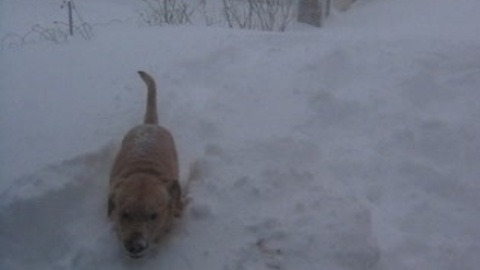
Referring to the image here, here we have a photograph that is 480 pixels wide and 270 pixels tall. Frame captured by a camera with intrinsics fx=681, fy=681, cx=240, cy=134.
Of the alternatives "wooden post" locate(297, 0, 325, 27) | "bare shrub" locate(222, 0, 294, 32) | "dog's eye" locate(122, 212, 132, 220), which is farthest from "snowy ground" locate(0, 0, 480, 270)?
"wooden post" locate(297, 0, 325, 27)

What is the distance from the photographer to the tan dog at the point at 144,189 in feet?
12.0

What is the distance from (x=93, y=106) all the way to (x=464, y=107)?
2.74 meters

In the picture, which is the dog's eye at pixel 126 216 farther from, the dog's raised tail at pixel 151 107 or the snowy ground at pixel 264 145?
the dog's raised tail at pixel 151 107

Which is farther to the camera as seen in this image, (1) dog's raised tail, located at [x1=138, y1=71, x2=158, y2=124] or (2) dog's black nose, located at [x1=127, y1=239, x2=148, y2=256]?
(1) dog's raised tail, located at [x1=138, y1=71, x2=158, y2=124]

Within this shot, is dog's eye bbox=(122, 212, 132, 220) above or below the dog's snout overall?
above

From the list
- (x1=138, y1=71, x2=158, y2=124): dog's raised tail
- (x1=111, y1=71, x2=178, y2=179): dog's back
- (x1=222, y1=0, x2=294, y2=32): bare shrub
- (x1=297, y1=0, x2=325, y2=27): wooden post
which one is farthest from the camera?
(x1=297, y1=0, x2=325, y2=27): wooden post

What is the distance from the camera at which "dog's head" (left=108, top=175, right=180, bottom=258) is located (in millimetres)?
3621

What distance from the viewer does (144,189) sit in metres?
3.77

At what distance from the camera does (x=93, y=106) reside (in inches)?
203

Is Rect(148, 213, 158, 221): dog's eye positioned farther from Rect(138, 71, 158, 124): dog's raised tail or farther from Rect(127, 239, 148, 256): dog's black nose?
Rect(138, 71, 158, 124): dog's raised tail

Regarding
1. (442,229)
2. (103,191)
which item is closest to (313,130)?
(442,229)

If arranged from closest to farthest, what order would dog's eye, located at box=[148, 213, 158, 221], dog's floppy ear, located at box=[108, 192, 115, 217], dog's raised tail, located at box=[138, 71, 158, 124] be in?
1. dog's eye, located at box=[148, 213, 158, 221]
2. dog's floppy ear, located at box=[108, 192, 115, 217]
3. dog's raised tail, located at box=[138, 71, 158, 124]

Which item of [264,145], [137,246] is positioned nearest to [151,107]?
[264,145]

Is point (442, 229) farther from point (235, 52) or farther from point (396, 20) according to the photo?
point (396, 20)
